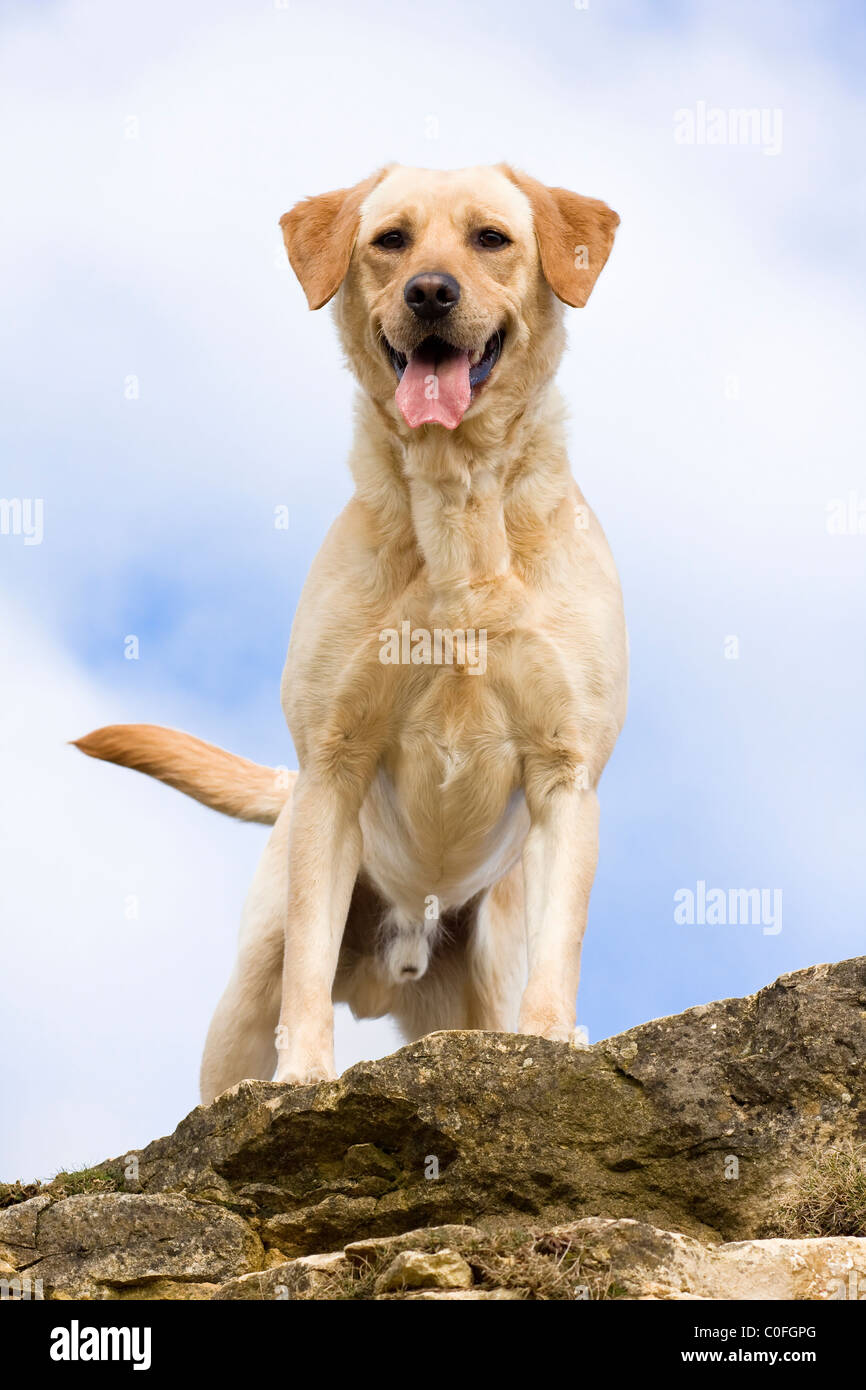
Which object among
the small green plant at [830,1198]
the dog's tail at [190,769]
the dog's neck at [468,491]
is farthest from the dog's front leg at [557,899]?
the dog's tail at [190,769]

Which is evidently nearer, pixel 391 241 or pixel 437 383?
pixel 437 383

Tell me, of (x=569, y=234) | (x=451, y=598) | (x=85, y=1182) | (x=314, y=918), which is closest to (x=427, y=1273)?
(x=85, y=1182)

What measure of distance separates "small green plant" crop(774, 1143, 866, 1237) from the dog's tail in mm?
3448

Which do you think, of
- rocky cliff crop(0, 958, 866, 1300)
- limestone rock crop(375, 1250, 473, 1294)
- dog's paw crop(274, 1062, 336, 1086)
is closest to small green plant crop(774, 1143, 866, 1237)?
rocky cliff crop(0, 958, 866, 1300)

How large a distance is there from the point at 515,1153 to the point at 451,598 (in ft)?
6.87

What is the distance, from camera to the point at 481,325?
5.59 meters

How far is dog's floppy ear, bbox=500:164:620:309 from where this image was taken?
19.2 feet

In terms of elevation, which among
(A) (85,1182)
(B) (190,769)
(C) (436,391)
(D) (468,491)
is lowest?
(A) (85,1182)

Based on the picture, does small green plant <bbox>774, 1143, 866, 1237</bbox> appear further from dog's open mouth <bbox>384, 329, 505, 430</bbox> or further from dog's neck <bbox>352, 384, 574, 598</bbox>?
dog's open mouth <bbox>384, 329, 505, 430</bbox>

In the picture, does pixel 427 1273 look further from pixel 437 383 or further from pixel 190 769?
pixel 190 769

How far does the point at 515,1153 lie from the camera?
454 cm

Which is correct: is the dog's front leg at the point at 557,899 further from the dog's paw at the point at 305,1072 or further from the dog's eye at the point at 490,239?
the dog's eye at the point at 490,239
